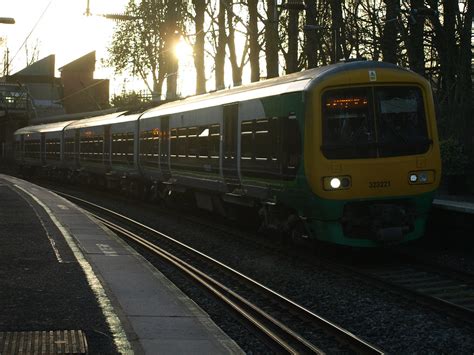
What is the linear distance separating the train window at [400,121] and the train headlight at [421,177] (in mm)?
313

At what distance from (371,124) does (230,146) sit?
3.93 meters

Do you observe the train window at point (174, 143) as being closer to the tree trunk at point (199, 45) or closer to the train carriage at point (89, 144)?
the train carriage at point (89, 144)

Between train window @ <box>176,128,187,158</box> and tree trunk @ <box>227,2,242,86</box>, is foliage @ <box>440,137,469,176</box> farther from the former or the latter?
tree trunk @ <box>227,2,242,86</box>

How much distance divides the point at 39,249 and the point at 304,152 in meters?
4.48

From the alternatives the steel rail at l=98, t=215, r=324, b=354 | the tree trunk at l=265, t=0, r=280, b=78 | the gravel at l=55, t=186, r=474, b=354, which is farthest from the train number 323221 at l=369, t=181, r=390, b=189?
the tree trunk at l=265, t=0, r=280, b=78

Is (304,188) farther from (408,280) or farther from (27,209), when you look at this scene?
(27,209)

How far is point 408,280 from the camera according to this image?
30.5 ft

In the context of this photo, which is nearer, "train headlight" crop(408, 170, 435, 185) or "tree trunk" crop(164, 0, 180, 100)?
"train headlight" crop(408, 170, 435, 185)

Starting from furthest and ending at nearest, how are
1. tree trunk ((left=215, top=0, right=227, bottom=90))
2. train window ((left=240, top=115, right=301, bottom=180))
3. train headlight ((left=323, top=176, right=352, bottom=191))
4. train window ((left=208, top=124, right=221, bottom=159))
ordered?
tree trunk ((left=215, top=0, right=227, bottom=90)) < train window ((left=208, top=124, right=221, bottom=159)) < train window ((left=240, top=115, right=301, bottom=180)) < train headlight ((left=323, top=176, right=352, bottom=191))

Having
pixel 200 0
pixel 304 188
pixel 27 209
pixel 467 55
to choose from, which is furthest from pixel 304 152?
pixel 200 0

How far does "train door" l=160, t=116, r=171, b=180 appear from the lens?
60.7ft

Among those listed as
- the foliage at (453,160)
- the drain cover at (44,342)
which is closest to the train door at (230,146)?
the foliage at (453,160)

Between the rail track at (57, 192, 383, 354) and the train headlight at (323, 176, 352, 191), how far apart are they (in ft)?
5.73

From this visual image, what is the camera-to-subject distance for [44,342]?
5730mm
